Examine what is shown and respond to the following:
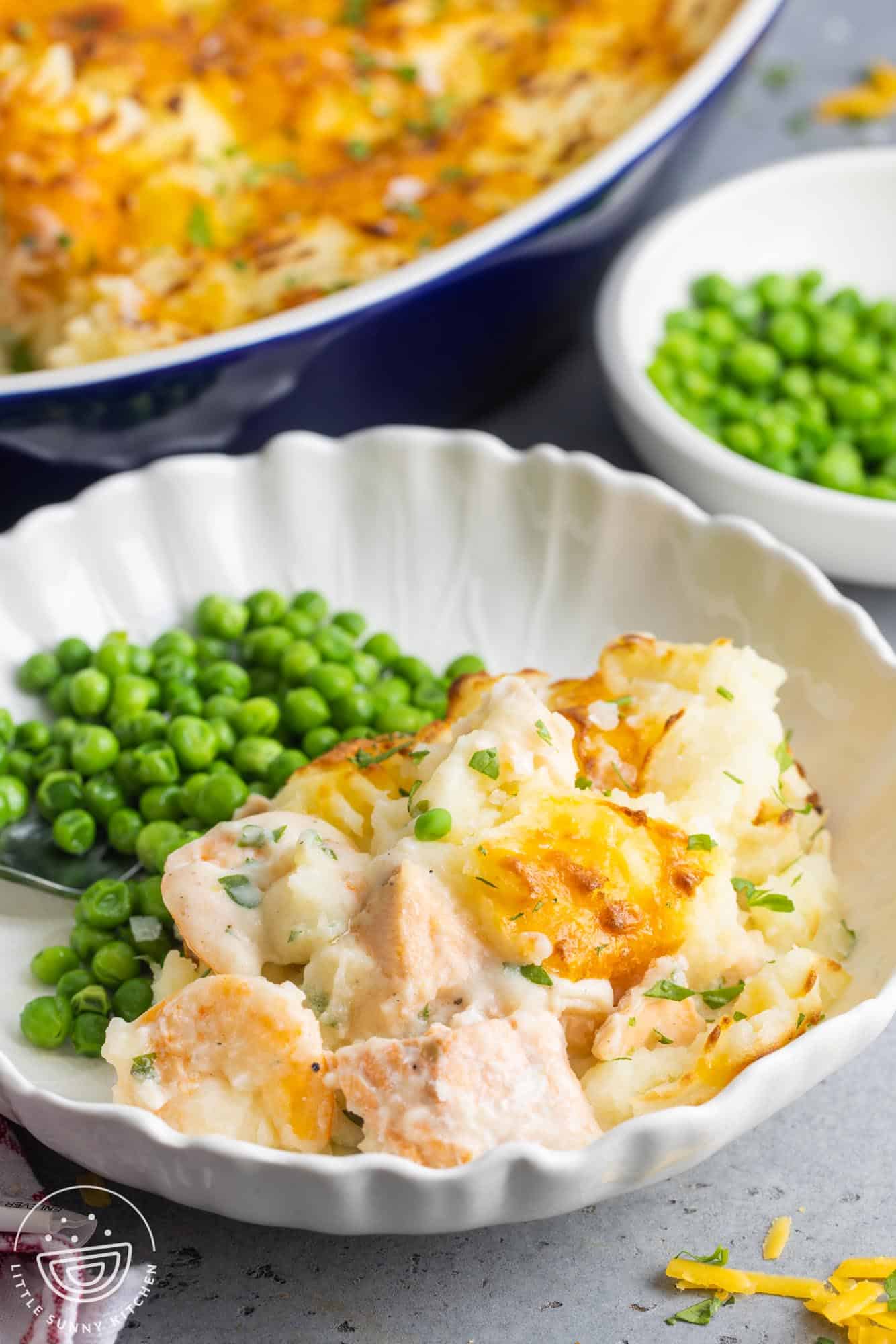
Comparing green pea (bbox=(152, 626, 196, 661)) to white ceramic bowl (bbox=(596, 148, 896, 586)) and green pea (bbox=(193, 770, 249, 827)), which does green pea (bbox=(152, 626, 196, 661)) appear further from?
white ceramic bowl (bbox=(596, 148, 896, 586))

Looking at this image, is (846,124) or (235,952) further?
(846,124)

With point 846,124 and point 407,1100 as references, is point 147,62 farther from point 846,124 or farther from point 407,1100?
point 407,1100

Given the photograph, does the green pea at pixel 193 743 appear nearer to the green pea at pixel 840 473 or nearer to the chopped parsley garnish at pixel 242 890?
the chopped parsley garnish at pixel 242 890

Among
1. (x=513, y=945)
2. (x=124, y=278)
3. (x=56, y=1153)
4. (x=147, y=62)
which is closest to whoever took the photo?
(x=513, y=945)

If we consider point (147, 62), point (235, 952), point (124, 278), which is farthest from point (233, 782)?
point (147, 62)

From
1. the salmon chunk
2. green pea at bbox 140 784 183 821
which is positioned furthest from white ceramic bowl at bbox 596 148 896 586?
the salmon chunk

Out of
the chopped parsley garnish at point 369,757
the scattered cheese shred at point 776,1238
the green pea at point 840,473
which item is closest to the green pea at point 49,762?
the chopped parsley garnish at point 369,757

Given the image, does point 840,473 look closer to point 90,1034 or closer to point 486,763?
point 486,763
